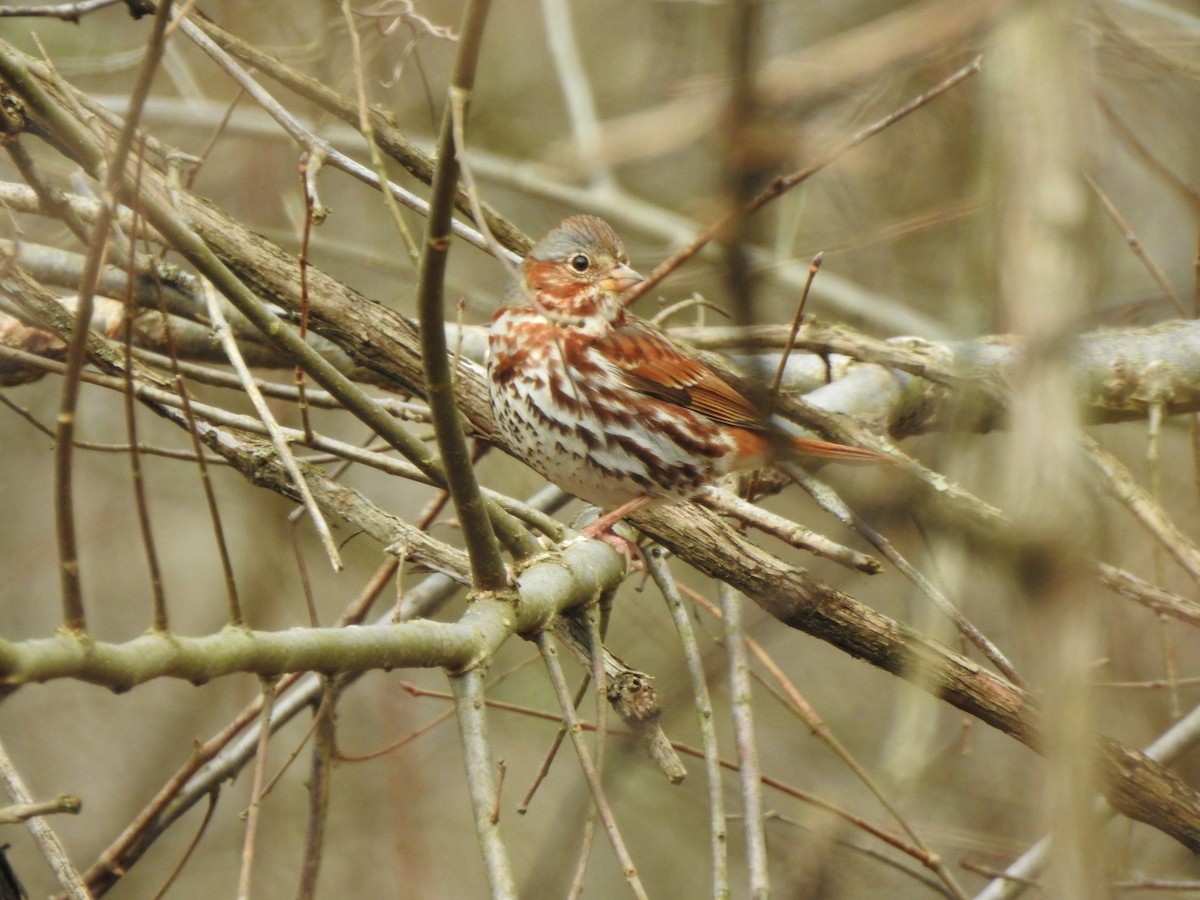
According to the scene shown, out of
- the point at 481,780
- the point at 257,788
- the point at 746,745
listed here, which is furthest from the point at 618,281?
the point at 257,788

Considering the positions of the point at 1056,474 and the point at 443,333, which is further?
the point at 443,333

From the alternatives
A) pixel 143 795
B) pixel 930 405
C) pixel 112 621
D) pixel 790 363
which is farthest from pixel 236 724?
pixel 112 621

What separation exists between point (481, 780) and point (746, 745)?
1.31 metres

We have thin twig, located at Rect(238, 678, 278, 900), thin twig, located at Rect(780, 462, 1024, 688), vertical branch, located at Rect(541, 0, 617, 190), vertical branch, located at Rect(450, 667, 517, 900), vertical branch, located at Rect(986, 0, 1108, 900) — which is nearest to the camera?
vertical branch, located at Rect(986, 0, 1108, 900)

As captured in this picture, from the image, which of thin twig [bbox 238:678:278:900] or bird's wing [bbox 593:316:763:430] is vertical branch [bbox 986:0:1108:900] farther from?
bird's wing [bbox 593:316:763:430]

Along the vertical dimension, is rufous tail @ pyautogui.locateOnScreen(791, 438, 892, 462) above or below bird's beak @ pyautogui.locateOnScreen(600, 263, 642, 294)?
below

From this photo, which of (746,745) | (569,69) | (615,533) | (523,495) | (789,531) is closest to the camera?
(789,531)

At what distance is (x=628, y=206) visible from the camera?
807 cm

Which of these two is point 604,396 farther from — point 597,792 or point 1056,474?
point 1056,474

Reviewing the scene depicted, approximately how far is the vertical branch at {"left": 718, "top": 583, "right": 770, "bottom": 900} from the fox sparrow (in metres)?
0.54

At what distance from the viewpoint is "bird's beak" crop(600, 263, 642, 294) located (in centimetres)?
512

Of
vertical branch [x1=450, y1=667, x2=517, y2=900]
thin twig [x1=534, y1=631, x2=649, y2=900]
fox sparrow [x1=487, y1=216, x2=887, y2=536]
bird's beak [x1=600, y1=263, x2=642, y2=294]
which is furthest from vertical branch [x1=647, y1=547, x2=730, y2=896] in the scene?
bird's beak [x1=600, y1=263, x2=642, y2=294]

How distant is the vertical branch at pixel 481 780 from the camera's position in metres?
2.56

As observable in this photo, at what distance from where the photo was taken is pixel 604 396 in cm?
489
